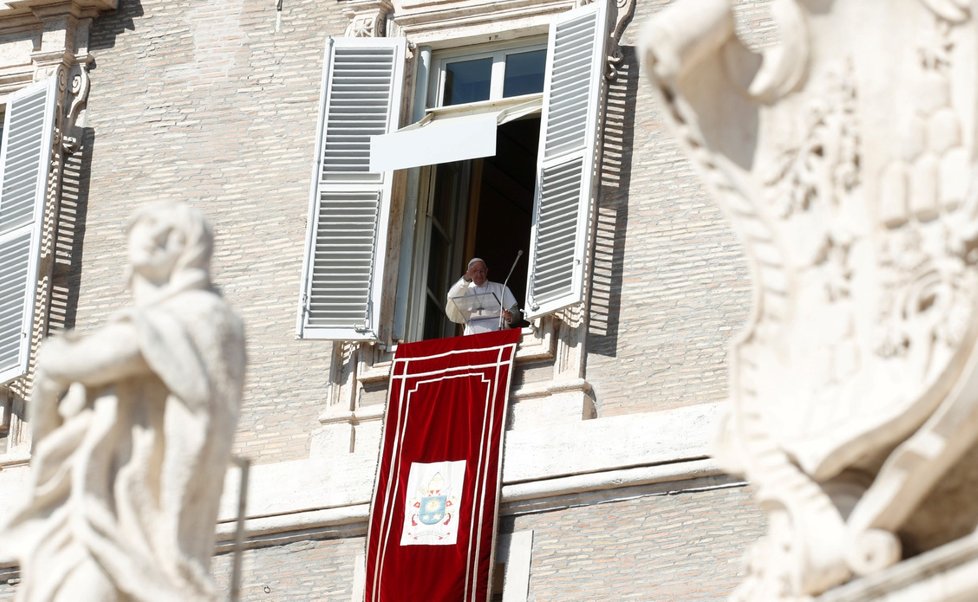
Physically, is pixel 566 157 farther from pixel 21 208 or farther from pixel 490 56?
pixel 21 208

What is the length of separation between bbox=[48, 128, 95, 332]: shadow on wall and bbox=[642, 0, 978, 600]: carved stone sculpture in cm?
983

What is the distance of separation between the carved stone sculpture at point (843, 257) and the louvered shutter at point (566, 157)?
785 centimetres

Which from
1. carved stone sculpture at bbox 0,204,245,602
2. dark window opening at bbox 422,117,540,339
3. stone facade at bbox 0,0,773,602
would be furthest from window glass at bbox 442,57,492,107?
carved stone sculpture at bbox 0,204,245,602

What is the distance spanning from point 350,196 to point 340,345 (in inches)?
31.9

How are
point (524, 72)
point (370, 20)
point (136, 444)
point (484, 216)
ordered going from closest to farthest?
point (136, 444) < point (524, 72) < point (370, 20) < point (484, 216)

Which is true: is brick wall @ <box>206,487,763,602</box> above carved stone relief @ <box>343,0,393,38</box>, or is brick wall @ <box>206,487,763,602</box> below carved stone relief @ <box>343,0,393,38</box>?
below

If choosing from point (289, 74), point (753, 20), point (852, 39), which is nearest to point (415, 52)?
point (289, 74)

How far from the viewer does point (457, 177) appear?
18547 mm

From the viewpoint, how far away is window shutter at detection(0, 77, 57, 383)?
60.7ft

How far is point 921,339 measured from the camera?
8586mm

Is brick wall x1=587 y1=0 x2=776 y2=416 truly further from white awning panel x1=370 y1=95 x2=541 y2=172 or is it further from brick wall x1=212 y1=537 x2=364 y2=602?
brick wall x1=212 y1=537 x2=364 y2=602

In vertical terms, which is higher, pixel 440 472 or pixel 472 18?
pixel 472 18

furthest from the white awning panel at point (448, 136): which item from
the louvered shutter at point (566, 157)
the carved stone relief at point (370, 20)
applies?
the carved stone relief at point (370, 20)

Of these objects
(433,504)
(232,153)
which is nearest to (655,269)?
(433,504)
